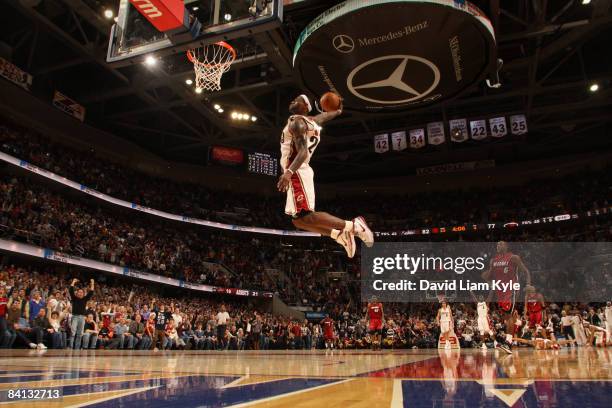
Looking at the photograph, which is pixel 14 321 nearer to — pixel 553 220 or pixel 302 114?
pixel 302 114

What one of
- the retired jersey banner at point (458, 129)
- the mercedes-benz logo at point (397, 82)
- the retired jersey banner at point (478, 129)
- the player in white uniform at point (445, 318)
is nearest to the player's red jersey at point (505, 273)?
the player in white uniform at point (445, 318)

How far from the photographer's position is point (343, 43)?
12.6m

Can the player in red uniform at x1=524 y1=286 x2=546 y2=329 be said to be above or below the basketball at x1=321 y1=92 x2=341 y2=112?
below

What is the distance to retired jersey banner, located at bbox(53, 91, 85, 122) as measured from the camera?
2047 cm

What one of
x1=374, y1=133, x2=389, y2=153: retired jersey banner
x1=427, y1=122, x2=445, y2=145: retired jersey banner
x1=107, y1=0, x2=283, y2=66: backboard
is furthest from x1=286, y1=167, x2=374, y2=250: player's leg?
x1=374, y1=133, x2=389, y2=153: retired jersey banner

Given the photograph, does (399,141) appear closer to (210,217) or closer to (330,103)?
(210,217)

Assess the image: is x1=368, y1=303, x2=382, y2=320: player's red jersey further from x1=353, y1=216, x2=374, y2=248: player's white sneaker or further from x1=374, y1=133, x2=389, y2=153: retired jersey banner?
x1=353, y1=216, x2=374, y2=248: player's white sneaker

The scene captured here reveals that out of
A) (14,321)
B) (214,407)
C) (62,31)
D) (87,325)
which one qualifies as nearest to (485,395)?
(214,407)

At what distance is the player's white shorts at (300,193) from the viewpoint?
14.9ft

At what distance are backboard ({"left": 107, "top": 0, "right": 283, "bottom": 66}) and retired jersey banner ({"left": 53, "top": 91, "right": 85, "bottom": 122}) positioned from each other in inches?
521

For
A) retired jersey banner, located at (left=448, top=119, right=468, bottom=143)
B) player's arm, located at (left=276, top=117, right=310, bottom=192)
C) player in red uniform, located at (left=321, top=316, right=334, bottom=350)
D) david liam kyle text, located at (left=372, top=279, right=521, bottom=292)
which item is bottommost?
player in red uniform, located at (left=321, top=316, right=334, bottom=350)

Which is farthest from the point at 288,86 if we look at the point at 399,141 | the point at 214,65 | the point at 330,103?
the point at 330,103

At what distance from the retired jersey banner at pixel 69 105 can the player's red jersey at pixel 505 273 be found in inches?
766

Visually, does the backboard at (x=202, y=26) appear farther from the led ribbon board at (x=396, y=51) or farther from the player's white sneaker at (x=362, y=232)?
the player's white sneaker at (x=362, y=232)
